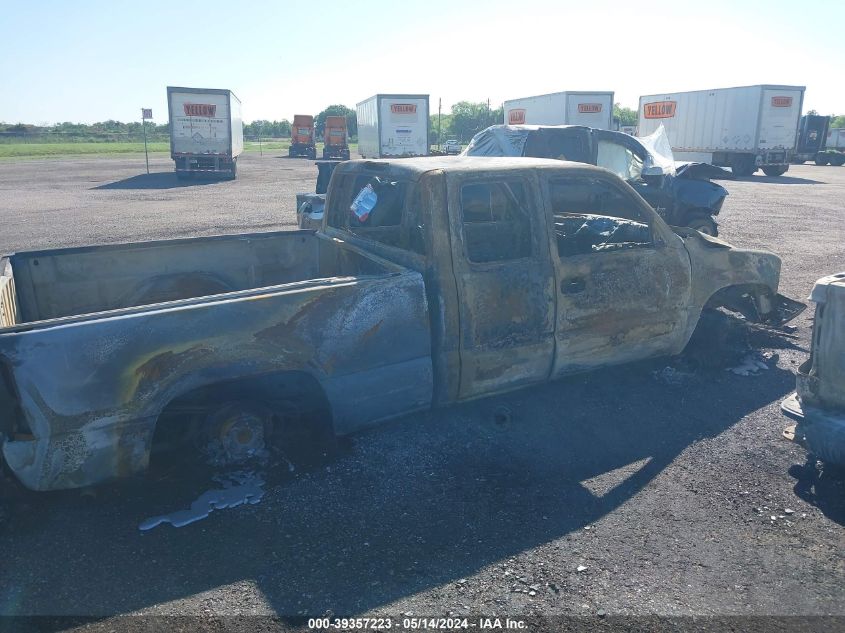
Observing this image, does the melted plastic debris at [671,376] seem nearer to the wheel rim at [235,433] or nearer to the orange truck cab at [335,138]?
the wheel rim at [235,433]

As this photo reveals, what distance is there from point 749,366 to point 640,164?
5.90m

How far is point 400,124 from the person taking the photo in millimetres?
28250

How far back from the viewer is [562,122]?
2522 cm

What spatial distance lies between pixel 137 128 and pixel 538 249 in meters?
104

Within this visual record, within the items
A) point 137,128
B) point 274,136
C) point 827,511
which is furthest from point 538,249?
point 274,136

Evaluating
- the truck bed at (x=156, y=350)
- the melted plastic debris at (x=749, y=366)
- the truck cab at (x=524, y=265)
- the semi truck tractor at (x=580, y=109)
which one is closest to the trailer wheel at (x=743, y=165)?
the semi truck tractor at (x=580, y=109)

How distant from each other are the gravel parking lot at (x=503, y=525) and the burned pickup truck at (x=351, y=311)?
33 centimetres

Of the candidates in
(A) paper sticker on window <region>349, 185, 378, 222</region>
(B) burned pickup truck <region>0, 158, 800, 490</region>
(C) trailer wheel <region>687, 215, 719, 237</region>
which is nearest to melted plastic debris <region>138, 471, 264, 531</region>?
(B) burned pickup truck <region>0, 158, 800, 490</region>

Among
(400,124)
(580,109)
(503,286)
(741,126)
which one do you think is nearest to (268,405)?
(503,286)

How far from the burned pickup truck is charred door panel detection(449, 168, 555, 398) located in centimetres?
1

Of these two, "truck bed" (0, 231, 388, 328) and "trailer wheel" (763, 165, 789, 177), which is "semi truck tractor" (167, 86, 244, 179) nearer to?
"trailer wheel" (763, 165, 789, 177)

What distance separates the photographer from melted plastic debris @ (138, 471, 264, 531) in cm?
343

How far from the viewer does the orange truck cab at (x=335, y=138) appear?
45.9m

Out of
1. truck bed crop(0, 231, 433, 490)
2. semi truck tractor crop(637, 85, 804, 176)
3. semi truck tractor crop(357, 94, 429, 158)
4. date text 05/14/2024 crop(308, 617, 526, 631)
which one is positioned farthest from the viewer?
semi truck tractor crop(357, 94, 429, 158)
